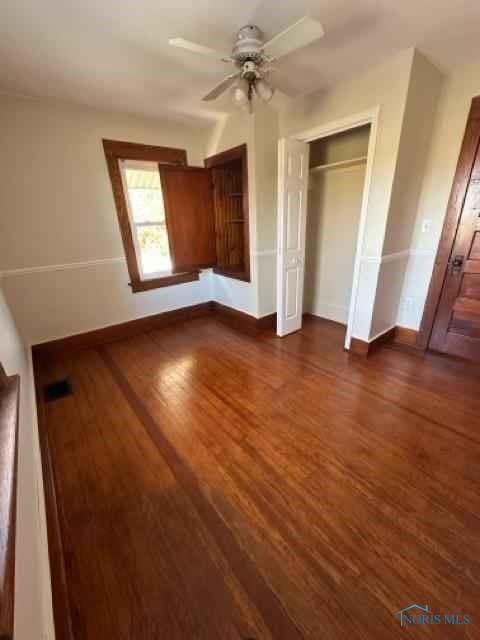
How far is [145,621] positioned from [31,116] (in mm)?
3621

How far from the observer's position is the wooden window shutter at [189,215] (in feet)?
9.92

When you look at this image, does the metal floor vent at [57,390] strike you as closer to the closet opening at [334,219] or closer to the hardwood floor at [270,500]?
the hardwood floor at [270,500]

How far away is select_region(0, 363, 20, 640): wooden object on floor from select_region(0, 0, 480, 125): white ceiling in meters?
2.01

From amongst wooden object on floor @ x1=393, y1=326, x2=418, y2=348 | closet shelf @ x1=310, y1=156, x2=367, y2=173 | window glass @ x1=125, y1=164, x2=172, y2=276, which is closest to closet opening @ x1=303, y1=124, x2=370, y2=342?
closet shelf @ x1=310, y1=156, x2=367, y2=173

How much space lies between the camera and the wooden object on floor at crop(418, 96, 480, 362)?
2.13 meters

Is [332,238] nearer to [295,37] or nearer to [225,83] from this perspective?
[225,83]

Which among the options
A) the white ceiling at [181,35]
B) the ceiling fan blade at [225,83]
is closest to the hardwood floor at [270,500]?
the ceiling fan blade at [225,83]

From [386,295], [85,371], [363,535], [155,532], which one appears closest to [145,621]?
[155,532]

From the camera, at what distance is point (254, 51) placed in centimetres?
149

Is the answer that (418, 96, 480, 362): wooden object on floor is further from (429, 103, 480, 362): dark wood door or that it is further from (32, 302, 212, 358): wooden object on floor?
(32, 302, 212, 358): wooden object on floor

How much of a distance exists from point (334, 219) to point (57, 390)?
3.53 meters

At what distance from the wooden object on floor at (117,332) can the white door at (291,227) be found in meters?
1.37

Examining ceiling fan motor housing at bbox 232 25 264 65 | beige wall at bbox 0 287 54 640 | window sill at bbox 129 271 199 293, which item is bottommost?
beige wall at bbox 0 287 54 640

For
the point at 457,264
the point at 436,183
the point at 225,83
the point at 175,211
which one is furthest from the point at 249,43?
the point at 457,264
